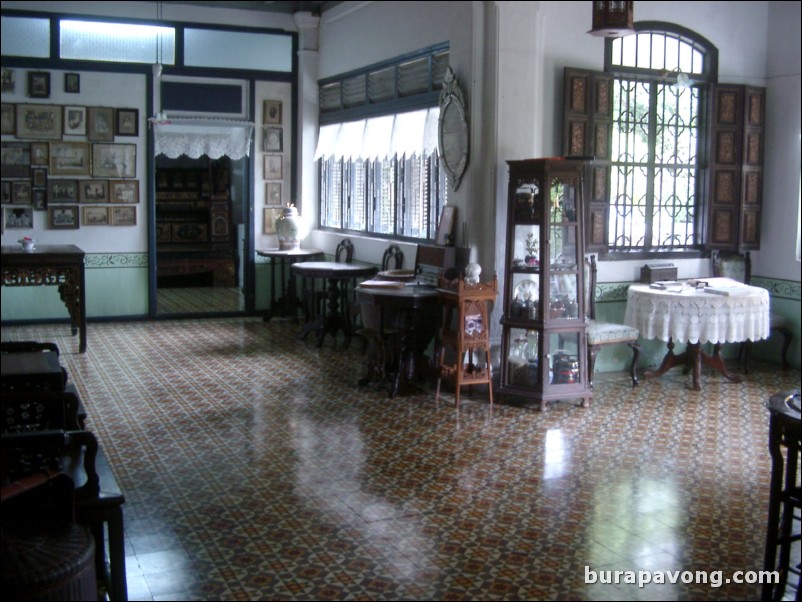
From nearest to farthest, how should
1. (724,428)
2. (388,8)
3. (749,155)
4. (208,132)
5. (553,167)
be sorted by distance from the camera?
(724,428) → (553,167) → (749,155) → (388,8) → (208,132)

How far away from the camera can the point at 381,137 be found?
9.31 metres

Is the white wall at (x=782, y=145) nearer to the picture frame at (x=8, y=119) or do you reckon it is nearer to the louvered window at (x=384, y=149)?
the louvered window at (x=384, y=149)

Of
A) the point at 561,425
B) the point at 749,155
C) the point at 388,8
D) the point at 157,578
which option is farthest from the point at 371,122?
the point at 157,578

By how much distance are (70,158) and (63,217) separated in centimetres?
67

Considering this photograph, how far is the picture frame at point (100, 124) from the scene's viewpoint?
10.2 m

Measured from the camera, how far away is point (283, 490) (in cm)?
489

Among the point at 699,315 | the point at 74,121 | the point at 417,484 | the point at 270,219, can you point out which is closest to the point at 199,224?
the point at 270,219

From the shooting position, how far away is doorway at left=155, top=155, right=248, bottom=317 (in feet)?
45.3

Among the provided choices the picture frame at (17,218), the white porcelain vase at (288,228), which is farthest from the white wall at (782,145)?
the picture frame at (17,218)

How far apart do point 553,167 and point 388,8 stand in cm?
337

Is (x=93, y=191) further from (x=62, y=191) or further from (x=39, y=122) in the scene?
(x=39, y=122)

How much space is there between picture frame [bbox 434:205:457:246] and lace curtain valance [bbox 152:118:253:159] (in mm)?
3884

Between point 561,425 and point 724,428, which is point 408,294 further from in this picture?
point 724,428

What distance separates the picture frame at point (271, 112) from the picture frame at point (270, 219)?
1.05m
